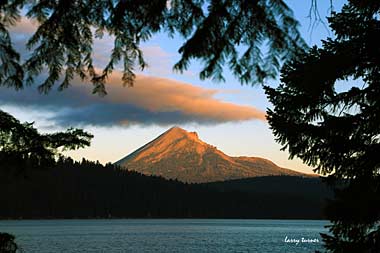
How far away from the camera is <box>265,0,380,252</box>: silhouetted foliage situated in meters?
10.3

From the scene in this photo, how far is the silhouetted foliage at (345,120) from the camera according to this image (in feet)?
33.8

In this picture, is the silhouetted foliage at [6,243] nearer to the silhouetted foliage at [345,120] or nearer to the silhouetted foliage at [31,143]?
the silhouetted foliage at [31,143]

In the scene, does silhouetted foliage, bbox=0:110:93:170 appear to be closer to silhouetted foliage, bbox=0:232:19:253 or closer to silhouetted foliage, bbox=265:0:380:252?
silhouetted foliage, bbox=0:232:19:253

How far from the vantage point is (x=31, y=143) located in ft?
33.9

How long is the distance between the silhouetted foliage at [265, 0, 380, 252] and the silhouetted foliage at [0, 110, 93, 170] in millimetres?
4503

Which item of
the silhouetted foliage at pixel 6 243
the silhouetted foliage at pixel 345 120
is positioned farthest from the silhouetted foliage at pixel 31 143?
the silhouetted foliage at pixel 345 120

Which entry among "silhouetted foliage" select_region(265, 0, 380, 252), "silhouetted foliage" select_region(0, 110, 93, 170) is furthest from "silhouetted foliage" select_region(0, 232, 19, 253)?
"silhouetted foliage" select_region(265, 0, 380, 252)

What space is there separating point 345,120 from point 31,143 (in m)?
6.55

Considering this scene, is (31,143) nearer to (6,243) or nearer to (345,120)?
(6,243)

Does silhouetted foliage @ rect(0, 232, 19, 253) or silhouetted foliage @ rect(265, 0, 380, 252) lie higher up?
silhouetted foliage @ rect(265, 0, 380, 252)

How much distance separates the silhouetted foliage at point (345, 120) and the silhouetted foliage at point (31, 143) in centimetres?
450

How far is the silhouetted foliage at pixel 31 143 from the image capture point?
33.2 ft

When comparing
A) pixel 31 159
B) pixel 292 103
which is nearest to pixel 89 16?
pixel 31 159

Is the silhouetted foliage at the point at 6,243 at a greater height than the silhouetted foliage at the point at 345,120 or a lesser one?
lesser
